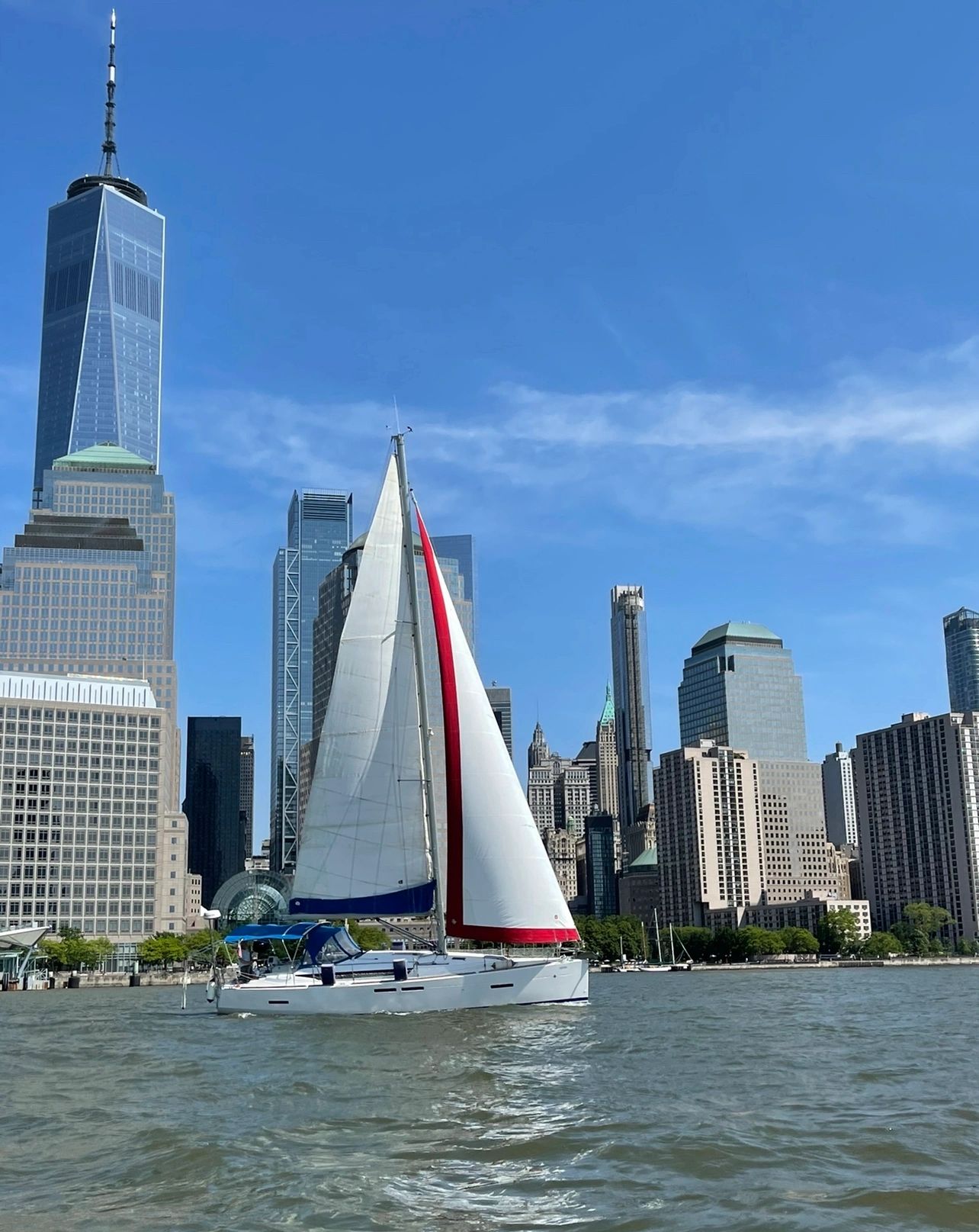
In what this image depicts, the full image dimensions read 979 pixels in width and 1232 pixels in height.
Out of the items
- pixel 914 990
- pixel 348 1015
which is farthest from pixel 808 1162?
pixel 914 990

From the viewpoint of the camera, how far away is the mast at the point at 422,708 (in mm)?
65812

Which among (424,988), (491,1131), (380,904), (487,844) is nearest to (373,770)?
(380,904)

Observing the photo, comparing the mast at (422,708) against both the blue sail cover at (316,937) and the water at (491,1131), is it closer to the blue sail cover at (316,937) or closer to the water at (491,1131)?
the blue sail cover at (316,937)

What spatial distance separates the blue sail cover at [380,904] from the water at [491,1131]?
29.9 ft

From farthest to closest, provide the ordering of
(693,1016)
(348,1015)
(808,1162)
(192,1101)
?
(693,1016)
(348,1015)
(192,1101)
(808,1162)

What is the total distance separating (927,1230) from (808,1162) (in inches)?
193

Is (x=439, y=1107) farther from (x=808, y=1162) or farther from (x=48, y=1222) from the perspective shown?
(x=48, y=1222)

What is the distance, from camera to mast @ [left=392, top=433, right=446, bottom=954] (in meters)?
65.8

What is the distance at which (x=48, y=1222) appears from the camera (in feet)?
71.5

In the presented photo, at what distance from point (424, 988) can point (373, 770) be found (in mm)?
11932

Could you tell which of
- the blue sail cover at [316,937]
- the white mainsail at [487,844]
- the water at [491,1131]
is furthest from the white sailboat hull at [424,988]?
the water at [491,1131]

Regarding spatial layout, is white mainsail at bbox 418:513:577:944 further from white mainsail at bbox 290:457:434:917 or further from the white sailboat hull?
white mainsail at bbox 290:457:434:917

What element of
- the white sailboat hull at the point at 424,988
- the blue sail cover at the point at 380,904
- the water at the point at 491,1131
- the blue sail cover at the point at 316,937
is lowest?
the water at the point at 491,1131

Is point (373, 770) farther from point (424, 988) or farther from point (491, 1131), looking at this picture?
point (491, 1131)
